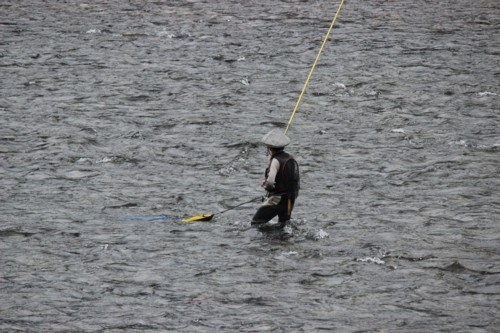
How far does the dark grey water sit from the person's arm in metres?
0.81

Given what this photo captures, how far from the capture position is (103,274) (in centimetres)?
1230

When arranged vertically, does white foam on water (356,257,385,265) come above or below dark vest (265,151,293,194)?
below

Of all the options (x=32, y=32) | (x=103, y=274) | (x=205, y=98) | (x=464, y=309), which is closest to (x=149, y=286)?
(x=103, y=274)

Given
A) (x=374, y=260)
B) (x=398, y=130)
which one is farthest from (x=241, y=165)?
(x=374, y=260)

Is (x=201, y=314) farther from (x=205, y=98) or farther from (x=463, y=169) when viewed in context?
(x=205, y=98)

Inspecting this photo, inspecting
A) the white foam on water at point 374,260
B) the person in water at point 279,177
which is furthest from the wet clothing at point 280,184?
the white foam on water at point 374,260

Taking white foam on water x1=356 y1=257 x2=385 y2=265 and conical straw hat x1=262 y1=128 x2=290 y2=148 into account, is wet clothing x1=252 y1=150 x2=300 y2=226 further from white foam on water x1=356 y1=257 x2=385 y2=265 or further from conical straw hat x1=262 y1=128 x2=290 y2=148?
white foam on water x1=356 y1=257 x2=385 y2=265

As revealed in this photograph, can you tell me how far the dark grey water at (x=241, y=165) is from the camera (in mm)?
11500

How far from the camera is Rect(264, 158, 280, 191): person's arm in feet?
44.6

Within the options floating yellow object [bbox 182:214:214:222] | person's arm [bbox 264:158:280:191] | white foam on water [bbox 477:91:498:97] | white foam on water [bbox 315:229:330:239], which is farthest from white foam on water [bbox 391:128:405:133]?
person's arm [bbox 264:158:280:191]

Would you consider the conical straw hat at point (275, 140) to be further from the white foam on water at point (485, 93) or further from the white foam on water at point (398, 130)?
the white foam on water at point (485, 93)

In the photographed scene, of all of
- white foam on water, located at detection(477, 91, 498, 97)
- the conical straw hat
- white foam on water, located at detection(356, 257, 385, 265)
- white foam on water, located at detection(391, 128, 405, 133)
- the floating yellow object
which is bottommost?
white foam on water, located at detection(477, 91, 498, 97)

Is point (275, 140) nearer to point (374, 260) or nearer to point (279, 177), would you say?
point (279, 177)

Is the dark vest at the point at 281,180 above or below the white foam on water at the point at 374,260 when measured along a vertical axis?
above
